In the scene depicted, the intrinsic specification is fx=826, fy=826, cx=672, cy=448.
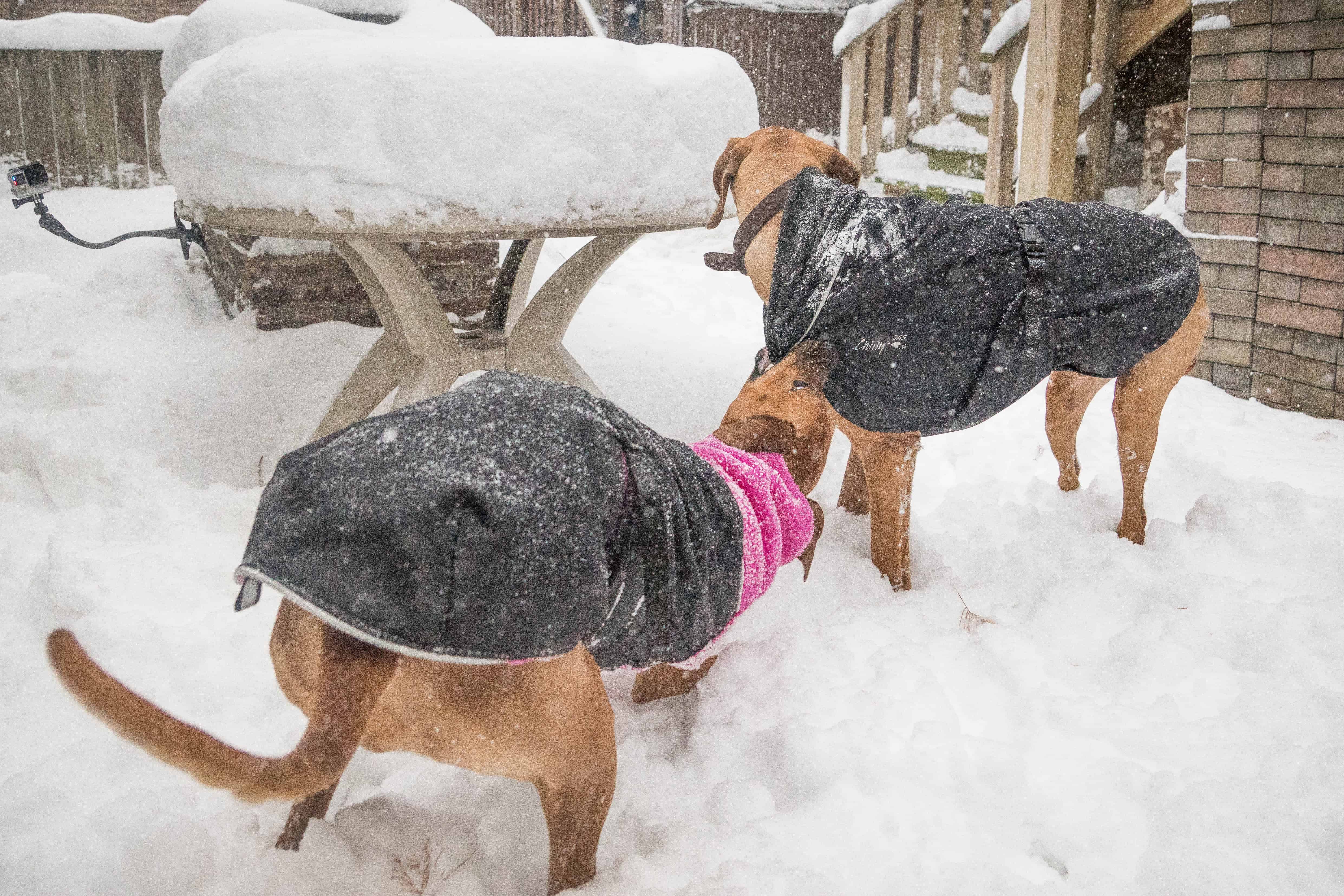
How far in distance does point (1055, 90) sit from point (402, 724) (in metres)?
4.10

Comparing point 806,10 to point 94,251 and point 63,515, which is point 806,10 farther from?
point 63,515

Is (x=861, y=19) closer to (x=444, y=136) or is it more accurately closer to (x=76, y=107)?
(x=444, y=136)

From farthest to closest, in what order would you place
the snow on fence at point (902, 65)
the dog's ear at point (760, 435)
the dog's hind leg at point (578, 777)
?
1. the snow on fence at point (902, 65)
2. the dog's ear at point (760, 435)
3. the dog's hind leg at point (578, 777)

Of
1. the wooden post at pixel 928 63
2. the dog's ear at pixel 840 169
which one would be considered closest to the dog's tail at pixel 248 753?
the dog's ear at pixel 840 169

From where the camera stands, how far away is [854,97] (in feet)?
21.4

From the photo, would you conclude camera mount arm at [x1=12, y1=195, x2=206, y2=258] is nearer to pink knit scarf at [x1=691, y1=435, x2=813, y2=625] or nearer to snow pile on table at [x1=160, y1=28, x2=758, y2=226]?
snow pile on table at [x1=160, y1=28, x2=758, y2=226]

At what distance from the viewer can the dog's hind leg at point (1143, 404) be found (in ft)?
7.39

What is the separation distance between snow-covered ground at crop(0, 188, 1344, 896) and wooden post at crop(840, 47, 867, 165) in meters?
4.21

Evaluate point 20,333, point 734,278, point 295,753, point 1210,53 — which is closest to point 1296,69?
point 1210,53

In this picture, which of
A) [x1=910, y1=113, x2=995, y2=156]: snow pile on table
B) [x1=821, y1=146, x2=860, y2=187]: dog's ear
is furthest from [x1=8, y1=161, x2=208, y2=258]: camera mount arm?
[x1=910, y1=113, x2=995, y2=156]: snow pile on table

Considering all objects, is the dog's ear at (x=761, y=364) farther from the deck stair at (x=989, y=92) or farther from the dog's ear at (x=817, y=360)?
the deck stair at (x=989, y=92)

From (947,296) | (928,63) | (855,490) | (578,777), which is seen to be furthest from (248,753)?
(928,63)

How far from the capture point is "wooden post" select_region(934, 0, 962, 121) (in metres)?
6.36

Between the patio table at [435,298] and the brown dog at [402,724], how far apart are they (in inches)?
53.0
